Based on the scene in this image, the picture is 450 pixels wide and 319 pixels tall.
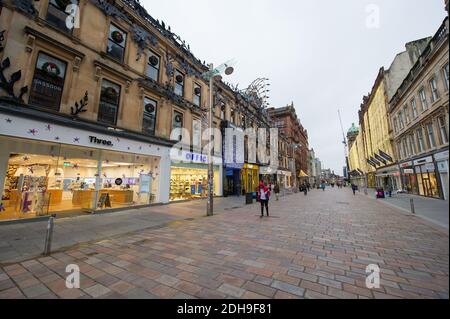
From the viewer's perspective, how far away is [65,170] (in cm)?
971

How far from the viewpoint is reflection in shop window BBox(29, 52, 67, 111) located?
845 cm

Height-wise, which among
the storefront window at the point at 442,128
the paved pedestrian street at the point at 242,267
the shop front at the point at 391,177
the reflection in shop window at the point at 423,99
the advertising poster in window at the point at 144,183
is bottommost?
the paved pedestrian street at the point at 242,267

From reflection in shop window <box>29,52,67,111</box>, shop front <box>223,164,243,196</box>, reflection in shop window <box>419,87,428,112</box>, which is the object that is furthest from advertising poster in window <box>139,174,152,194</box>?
reflection in shop window <box>419,87,428,112</box>

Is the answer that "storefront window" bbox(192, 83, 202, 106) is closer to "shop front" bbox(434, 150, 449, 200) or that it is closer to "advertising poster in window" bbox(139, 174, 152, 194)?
"advertising poster in window" bbox(139, 174, 152, 194)

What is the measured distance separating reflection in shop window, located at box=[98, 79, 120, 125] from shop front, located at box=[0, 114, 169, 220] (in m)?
1.22

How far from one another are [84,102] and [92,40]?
12.2ft

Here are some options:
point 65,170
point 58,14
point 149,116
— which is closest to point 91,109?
point 65,170

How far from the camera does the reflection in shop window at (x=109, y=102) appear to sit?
10820 mm

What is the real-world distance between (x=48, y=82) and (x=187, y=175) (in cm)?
1082

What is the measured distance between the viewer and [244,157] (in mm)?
24703

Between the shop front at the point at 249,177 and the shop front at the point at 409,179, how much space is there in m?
16.5

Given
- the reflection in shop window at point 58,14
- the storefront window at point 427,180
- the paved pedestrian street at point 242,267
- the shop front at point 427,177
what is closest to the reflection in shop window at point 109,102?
the reflection in shop window at point 58,14

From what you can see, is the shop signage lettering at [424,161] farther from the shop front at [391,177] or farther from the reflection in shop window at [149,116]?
the reflection in shop window at [149,116]
